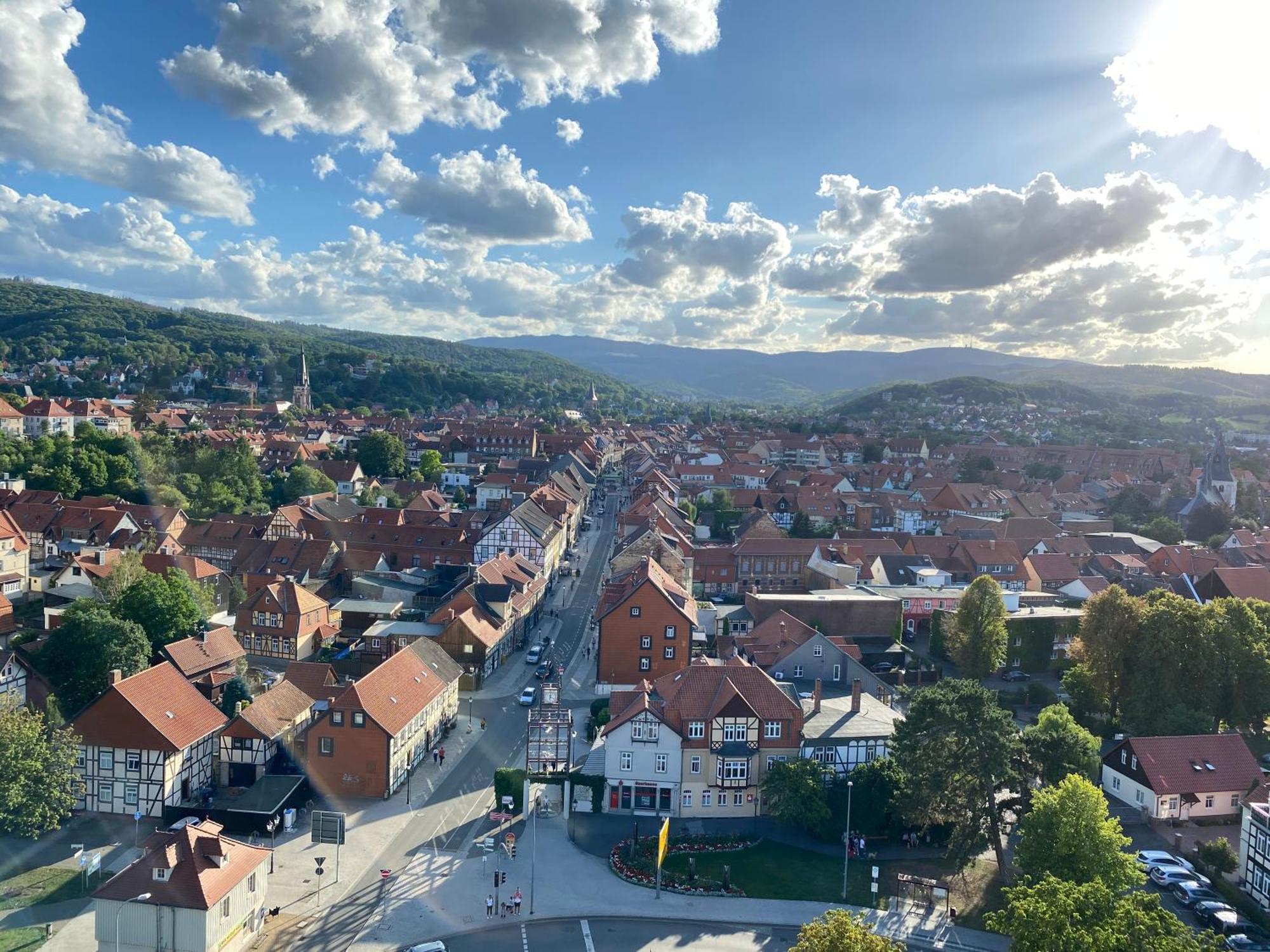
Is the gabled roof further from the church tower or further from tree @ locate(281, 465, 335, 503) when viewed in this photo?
the church tower

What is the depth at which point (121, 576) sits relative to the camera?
45.2 meters

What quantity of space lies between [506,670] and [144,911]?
24.0 metres

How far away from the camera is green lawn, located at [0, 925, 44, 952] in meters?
22.2

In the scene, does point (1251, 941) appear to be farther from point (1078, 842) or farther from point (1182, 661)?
point (1182, 661)

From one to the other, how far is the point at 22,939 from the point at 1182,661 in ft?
137

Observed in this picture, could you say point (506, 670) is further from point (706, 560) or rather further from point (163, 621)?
point (706, 560)

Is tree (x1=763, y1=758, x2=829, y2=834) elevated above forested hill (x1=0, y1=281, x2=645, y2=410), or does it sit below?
below

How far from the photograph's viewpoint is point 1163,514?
93688 mm

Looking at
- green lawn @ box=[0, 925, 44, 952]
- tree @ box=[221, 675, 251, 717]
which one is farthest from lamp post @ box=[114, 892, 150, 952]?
tree @ box=[221, 675, 251, 717]

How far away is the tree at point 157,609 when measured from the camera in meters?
40.4

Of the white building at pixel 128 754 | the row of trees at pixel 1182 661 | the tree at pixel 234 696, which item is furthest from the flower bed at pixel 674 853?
the row of trees at pixel 1182 661

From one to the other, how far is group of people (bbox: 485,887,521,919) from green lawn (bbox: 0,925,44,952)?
36.5 ft

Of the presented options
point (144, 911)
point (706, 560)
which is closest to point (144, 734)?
point (144, 911)

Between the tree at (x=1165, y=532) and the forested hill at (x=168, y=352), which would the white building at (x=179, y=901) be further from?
the forested hill at (x=168, y=352)
